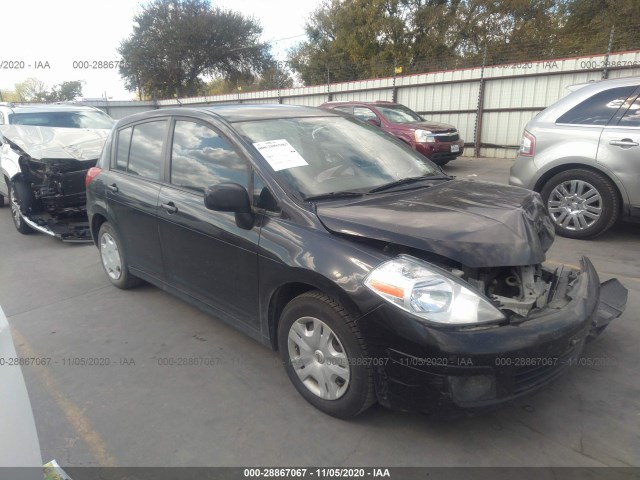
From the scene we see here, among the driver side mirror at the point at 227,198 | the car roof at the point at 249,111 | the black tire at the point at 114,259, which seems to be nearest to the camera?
the driver side mirror at the point at 227,198

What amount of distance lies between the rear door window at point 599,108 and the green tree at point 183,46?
37.3 m

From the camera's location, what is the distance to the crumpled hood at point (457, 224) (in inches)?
88.0

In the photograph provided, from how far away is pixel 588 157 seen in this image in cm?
503

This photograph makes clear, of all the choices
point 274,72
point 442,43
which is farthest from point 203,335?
point 274,72

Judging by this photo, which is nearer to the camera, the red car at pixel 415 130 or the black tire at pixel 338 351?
the black tire at pixel 338 351

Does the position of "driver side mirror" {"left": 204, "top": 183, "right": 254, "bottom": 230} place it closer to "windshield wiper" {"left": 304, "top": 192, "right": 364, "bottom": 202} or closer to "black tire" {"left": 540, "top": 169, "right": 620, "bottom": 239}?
"windshield wiper" {"left": 304, "top": 192, "right": 364, "bottom": 202}

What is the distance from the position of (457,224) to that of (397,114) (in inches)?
382

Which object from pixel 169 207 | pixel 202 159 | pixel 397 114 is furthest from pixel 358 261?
pixel 397 114

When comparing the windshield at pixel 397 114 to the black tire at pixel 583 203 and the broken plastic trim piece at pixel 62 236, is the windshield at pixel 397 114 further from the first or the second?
the broken plastic trim piece at pixel 62 236

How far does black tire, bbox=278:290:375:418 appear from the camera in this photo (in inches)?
88.4

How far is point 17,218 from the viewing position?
6.80 meters

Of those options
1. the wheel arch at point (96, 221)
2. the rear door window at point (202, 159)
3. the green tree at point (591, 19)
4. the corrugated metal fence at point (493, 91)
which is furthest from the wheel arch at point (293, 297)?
the green tree at point (591, 19)

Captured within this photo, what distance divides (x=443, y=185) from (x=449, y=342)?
4.71ft

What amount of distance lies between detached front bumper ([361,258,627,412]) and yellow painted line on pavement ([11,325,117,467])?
1446 millimetres
